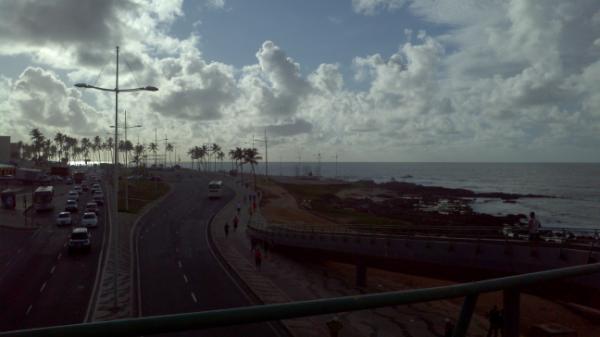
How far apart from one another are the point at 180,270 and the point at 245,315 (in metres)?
32.8

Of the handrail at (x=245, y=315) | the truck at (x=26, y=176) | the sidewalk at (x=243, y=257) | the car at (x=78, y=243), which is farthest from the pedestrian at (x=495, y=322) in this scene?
the truck at (x=26, y=176)

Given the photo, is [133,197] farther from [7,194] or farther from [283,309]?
[283,309]

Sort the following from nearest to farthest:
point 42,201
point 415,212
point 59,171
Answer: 1. point 42,201
2. point 415,212
3. point 59,171

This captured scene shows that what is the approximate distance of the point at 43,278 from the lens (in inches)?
1170

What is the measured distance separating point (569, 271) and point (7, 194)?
70878 millimetres

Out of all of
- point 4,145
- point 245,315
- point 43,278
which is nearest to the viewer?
point 245,315

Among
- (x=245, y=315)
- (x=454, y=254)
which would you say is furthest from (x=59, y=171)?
(x=245, y=315)

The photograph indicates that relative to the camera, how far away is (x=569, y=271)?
322 cm

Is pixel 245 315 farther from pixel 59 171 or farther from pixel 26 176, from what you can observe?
pixel 59 171

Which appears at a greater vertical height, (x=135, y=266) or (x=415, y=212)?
(x=135, y=266)

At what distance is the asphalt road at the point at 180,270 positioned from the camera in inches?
978

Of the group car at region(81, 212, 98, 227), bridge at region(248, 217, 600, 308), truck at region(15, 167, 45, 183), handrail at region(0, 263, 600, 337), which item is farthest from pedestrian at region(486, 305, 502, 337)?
truck at region(15, 167, 45, 183)

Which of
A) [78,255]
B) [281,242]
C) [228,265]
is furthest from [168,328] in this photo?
[281,242]

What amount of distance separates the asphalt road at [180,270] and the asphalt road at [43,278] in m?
3.53
